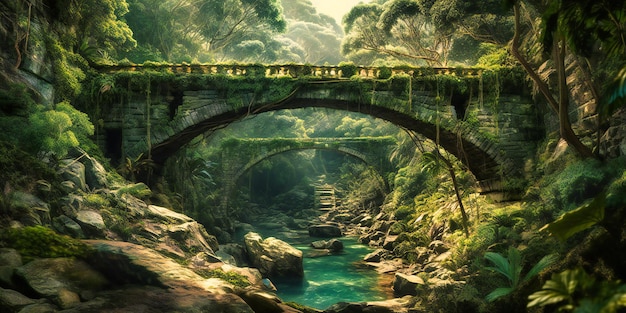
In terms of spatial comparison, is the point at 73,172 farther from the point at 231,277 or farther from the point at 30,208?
the point at 231,277

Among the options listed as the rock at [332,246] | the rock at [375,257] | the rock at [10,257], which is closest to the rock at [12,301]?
the rock at [10,257]

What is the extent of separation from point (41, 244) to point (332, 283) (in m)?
10.8

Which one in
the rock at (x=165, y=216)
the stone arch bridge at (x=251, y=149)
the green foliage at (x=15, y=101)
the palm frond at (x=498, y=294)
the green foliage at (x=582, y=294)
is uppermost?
the stone arch bridge at (x=251, y=149)

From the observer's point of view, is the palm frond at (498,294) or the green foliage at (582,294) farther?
the palm frond at (498,294)

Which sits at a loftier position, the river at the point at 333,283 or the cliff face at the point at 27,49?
the cliff face at the point at 27,49

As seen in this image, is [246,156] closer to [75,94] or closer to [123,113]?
[123,113]

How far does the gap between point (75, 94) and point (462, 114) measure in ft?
46.3

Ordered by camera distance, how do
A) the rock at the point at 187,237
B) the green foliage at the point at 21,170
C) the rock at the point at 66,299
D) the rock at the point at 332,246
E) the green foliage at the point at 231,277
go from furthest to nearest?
1. the rock at the point at 332,246
2. the rock at the point at 187,237
3. the green foliage at the point at 231,277
4. the green foliage at the point at 21,170
5. the rock at the point at 66,299

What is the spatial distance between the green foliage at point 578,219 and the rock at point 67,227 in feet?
25.5

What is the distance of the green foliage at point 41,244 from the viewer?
6.15 m

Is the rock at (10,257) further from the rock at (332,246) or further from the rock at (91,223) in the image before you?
the rock at (332,246)

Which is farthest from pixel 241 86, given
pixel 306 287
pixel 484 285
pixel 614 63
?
pixel 614 63

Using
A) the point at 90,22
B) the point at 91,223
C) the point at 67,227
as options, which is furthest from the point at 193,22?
the point at 67,227

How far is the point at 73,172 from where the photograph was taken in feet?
33.0
